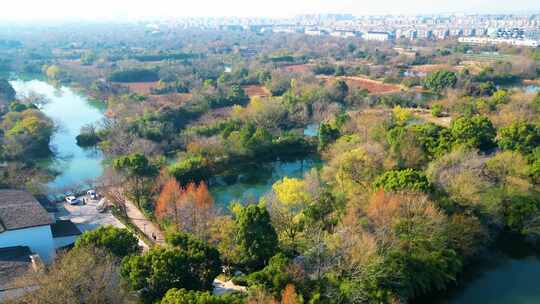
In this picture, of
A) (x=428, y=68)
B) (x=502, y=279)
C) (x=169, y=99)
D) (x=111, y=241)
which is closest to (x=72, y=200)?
(x=111, y=241)

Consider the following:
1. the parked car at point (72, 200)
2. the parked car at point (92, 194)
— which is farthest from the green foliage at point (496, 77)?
the parked car at point (72, 200)

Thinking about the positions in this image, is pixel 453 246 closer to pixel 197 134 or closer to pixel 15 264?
pixel 15 264

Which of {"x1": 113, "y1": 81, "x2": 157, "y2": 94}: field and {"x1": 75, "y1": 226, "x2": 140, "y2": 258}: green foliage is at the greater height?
{"x1": 113, "y1": 81, "x2": 157, "y2": 94}: field

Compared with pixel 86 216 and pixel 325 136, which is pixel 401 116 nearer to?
pixel 325 136

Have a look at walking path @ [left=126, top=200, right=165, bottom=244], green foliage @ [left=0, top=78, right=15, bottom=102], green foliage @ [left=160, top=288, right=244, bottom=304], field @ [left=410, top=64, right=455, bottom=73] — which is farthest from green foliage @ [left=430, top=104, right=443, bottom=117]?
green foliage @ [left=0, top=78, right=15, bottom=102]

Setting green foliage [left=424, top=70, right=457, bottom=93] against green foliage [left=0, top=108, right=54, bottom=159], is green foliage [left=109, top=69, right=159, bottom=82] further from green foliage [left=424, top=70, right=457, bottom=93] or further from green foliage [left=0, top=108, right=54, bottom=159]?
green foliage [left=424, top=70, right=457, bottom=93]

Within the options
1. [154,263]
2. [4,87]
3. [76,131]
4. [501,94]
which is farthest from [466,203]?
[4,87]
